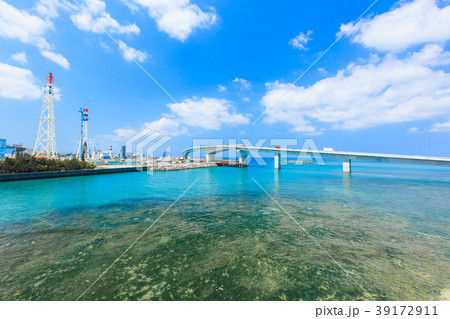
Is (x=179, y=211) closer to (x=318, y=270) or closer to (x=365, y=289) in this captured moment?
(x=318, y=270)

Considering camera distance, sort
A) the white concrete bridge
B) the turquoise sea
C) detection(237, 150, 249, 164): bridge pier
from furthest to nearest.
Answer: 1. detection(237, 150, 249, 164): bridge pier
2. the white concrete bridge
3. the turquoise sea

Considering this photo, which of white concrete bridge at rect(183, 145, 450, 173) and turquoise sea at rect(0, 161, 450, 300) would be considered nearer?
turquoise sea at rect(0, 161, 450, 300)

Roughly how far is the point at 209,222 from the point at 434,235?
10.2 metres

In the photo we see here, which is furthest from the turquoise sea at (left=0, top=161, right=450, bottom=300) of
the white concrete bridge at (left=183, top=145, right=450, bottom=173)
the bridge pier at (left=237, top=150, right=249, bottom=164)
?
the bridge pier at (left=237, top=150, right=249, bottom=164)

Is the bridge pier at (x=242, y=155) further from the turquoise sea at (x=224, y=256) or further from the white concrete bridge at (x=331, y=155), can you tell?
the turquoise sea at (x=224, y=256)

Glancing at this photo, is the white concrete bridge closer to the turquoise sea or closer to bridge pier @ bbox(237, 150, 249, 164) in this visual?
bridge pier @ bbox(237, 150, 249, 164)

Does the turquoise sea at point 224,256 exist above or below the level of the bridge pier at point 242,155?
below

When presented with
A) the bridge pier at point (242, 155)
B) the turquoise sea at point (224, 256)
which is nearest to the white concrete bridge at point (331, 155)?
the bridge pier at point (242, 155)

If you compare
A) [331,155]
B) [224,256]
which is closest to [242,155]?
[331,155]

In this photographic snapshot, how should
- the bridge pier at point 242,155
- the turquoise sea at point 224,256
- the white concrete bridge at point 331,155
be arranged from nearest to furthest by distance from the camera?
the turquoise sea at point 224,256 < the white concrete bridge at point 331,155 < the bridge pier at point 242,155

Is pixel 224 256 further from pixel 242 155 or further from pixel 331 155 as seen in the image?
pixel 242 155

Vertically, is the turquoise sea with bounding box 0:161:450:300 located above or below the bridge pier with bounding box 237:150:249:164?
below

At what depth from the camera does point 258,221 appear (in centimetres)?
883

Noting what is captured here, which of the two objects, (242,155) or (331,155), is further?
(242,155)
